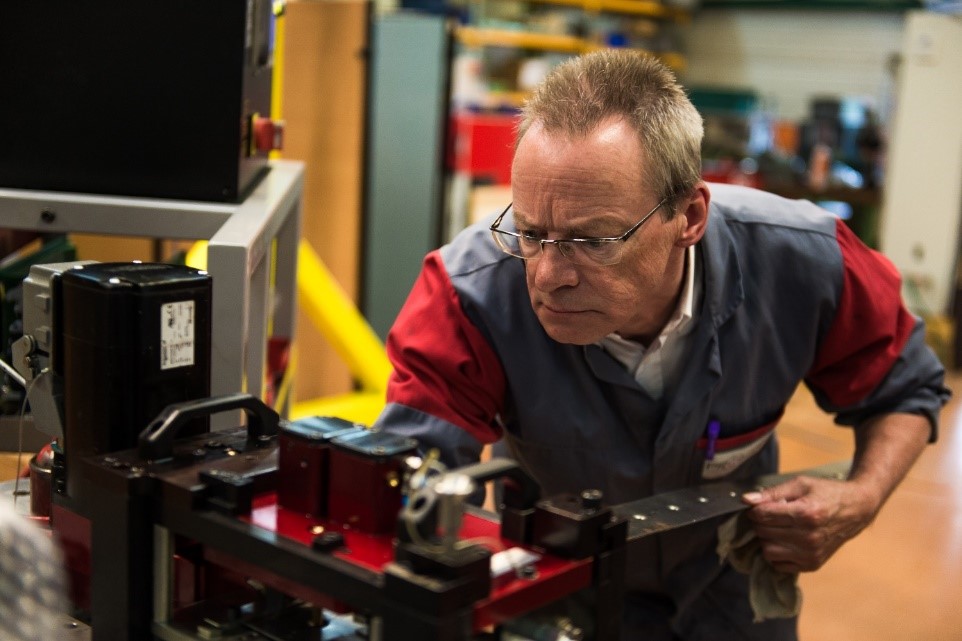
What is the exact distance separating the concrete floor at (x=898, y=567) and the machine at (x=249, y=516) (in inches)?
79.7

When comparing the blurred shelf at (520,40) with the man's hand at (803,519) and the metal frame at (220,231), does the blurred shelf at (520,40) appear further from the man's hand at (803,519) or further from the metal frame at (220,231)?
the man's hand at (803,519)

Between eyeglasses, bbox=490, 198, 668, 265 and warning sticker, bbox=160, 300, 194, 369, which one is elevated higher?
eyeglasses, bbox=490, 198, 668, 265

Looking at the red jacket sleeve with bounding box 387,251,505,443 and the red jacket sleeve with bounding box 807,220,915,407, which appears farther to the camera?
the red jacket sleeve with bounding box 807,220,915,407

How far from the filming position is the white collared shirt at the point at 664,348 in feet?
4.78

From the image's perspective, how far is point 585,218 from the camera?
48.6 inches

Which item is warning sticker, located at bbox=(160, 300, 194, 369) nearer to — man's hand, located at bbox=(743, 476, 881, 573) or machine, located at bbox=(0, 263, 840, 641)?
machine, located at bbox=(0, 263, 840, 641)

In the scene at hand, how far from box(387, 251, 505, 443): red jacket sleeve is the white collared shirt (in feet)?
Answer: 0.57

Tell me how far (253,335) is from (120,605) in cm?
55

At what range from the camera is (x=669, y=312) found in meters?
1.49

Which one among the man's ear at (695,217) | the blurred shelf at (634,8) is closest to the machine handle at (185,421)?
the man's ear at (695,217)

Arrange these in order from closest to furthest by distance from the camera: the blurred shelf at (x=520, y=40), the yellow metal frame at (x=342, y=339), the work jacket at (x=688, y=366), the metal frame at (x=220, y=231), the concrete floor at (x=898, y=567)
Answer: the metal frame at (x=220, y=231) < the work jacket at (x=688, y=366) < the yellow metal frame at (x=342, y=339) < the concrete floor at (x=898, y=567) < the blurred shelf at (x=520, y=40)

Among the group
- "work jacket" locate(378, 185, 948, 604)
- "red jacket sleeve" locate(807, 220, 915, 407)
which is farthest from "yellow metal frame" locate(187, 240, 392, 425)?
"red jacket sleeve" locate(807, 220, 915, 407)

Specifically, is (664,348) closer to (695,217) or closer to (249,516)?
(695,217)

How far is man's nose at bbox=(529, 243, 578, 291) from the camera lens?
1.25m
